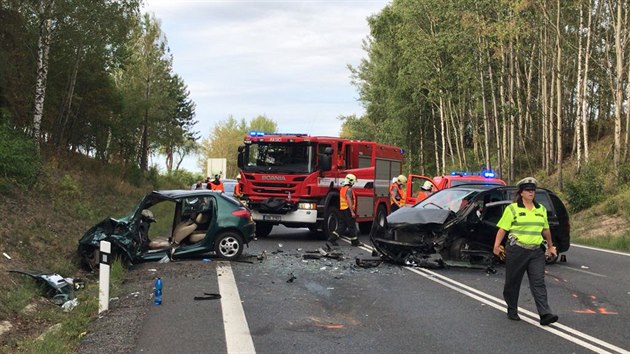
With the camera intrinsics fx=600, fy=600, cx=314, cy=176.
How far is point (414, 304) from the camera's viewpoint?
26.2ft

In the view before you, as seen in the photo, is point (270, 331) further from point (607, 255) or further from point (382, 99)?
point (382, 99)

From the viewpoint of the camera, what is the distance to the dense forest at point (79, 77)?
67.4ft

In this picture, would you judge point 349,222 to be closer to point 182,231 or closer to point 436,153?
point 182,231

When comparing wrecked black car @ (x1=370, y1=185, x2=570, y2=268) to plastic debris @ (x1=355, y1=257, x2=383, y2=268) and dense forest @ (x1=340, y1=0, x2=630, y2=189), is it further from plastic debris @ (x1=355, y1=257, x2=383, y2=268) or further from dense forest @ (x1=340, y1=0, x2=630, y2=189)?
dense forest @ (x1=340, y1=0, x2=630, y2=189)

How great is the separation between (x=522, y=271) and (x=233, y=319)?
3480 mm

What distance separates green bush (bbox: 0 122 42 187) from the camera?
51.3 ft

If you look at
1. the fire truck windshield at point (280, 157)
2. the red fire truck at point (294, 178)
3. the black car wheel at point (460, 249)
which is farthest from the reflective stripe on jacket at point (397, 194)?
the black car wheel at point (460, 249)

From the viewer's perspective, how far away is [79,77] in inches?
1186

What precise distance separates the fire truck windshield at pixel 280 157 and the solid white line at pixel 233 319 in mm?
6650

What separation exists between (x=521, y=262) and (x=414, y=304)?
157cm

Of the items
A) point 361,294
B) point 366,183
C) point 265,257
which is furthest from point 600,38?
point 361,294

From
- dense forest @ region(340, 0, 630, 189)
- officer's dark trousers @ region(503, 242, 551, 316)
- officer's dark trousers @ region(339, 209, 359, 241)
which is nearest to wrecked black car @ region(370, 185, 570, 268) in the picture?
officer's dark trousers @ region(339, 209, 359, 241)

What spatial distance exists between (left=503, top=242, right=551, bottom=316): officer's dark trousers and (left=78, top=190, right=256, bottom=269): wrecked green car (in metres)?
5.92

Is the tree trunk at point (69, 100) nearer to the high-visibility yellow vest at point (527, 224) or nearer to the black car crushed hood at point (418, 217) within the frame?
the black car crushed hood at point (418, 217)
